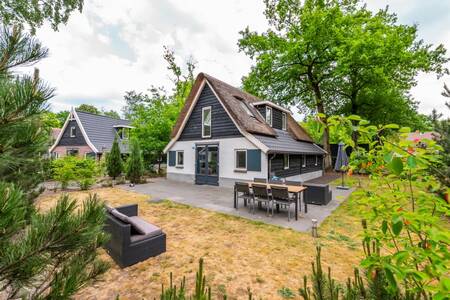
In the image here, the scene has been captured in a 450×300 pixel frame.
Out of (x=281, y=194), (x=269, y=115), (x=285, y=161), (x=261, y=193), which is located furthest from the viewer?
(x=269, y=115)

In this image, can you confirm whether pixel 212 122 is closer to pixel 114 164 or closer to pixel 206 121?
pixel 206 121

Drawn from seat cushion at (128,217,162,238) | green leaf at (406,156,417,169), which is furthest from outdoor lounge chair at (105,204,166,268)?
green leaf at (406,156,417,169)

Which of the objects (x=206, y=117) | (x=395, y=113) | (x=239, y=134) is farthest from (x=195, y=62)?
(x=395, y=113)

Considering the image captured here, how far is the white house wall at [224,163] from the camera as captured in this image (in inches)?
451

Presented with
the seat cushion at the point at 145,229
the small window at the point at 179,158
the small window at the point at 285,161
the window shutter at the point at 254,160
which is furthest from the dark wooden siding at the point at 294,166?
the seat cushion at the point at 145,229

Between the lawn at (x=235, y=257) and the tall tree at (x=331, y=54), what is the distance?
14.5 m

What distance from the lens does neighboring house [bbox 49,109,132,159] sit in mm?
19141

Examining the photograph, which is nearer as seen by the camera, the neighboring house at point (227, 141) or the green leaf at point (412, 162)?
the green leaf at point (412, 162)

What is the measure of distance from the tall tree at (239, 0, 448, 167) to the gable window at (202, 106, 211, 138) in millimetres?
8172

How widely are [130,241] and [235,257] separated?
85.6 inches

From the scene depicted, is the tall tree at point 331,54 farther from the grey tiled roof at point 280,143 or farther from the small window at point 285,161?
the small window at point 285,161

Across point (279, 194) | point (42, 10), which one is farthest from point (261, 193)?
point (42, 10)

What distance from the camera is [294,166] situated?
1448 centimetres

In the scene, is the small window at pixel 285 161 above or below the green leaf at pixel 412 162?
below
